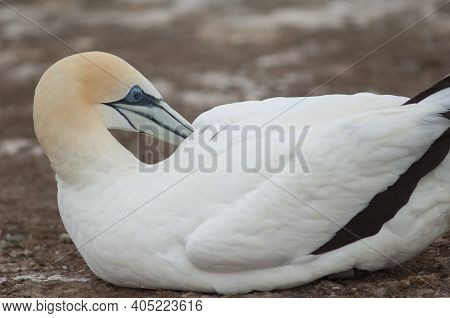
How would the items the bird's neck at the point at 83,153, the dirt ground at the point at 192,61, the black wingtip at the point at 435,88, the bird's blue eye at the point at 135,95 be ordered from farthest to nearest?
the dirt ground at the point at 192,61 → the bird's blue eye at the point at 135,95 → the bird's neck at the point at 83,153 → the black wingtip at the point at 435,88

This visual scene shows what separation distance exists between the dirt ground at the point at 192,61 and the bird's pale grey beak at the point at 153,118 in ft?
3.56

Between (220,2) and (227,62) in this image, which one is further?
(220,2)

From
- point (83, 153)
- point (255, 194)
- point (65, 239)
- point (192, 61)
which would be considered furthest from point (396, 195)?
point (192, 61)

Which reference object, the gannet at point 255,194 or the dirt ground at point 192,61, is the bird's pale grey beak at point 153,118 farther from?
the dirt ground at point 192,61

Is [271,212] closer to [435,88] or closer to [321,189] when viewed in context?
[321,189]

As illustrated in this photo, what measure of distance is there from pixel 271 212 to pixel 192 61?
925 centimetres

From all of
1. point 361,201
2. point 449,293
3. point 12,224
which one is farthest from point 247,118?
point 12,224

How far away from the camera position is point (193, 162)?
18.0ft

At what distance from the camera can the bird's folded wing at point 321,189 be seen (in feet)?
16.7

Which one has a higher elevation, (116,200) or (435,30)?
(435,30)

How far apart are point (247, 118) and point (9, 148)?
5968 millimetres

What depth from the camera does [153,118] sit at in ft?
19.3

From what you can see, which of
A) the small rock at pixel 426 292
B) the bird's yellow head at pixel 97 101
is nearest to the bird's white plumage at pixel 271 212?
the small rock at pixel 426 292

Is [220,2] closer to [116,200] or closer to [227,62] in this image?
[227,62]
